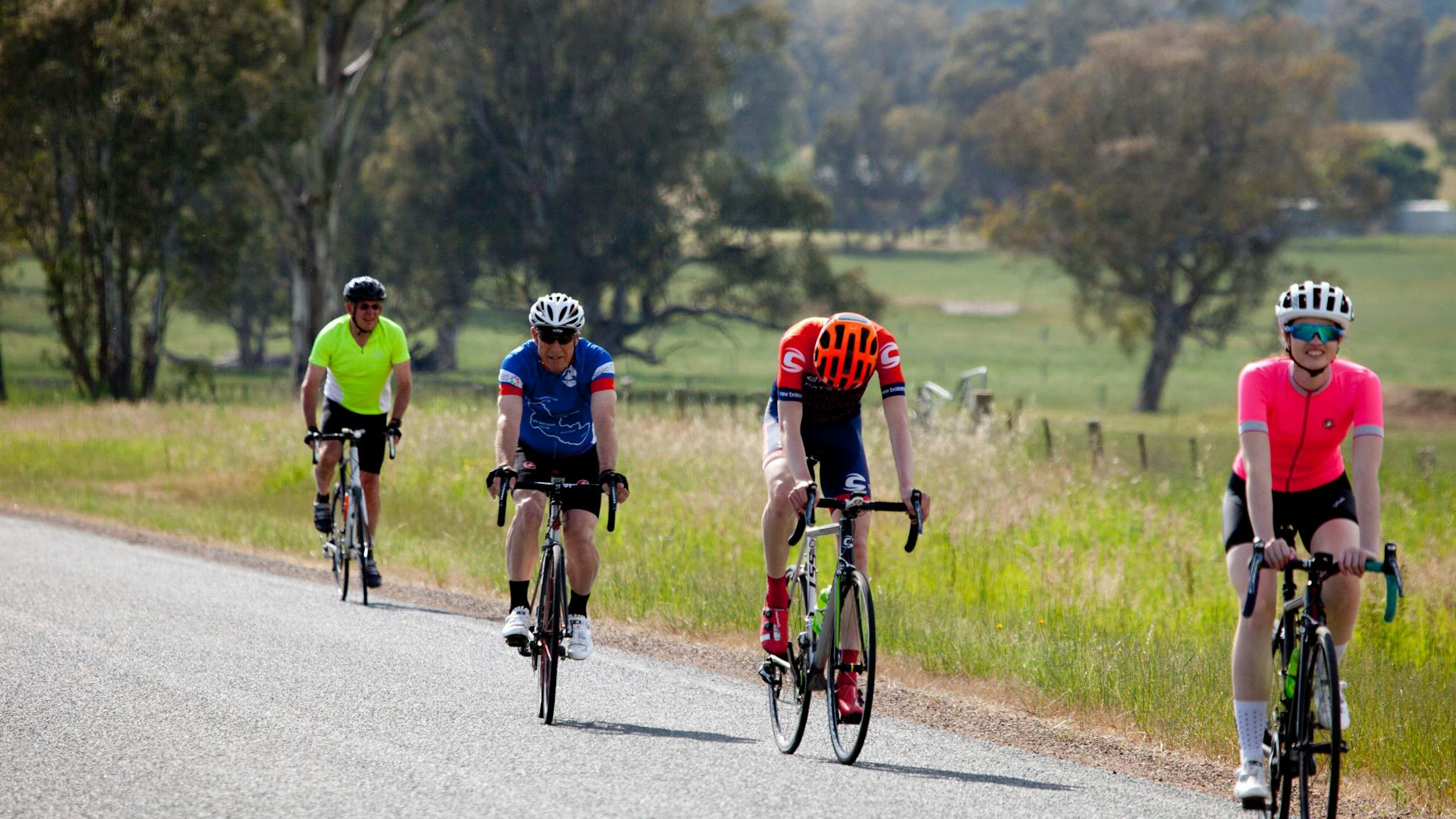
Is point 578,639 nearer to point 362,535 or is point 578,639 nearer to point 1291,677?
point 1291,677

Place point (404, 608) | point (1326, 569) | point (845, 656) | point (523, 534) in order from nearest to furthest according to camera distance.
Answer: point (1326, 569) < point (845, 656) < point (523, 534) < point (404, 608)

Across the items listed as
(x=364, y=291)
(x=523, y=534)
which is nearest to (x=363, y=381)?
(x=364, y=291)

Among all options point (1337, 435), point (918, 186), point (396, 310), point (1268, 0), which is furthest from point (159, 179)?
point (1268, 0)

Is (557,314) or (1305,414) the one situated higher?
(557,314)

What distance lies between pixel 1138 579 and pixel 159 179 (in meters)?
27.6

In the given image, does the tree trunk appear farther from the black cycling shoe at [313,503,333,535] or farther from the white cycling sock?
the white cycling sock

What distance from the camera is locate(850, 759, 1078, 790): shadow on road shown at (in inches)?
247

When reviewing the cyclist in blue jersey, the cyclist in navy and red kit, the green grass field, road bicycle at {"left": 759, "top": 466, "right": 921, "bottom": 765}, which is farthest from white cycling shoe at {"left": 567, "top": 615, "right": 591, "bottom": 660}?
the green grass field

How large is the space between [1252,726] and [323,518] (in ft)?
25.4

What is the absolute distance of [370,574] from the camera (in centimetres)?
1092

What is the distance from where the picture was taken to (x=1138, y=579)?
12.8 metres

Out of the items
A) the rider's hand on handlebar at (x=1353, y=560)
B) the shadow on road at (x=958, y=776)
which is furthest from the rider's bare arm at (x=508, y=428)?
the rider's hand on handlebar at (x=1353, y=560)

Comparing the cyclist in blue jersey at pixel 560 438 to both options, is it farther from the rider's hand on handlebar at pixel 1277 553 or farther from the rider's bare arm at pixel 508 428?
the rider's hand on handlebar at pixel 1277 553

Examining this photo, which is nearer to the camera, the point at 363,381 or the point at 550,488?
the point at 550,488
